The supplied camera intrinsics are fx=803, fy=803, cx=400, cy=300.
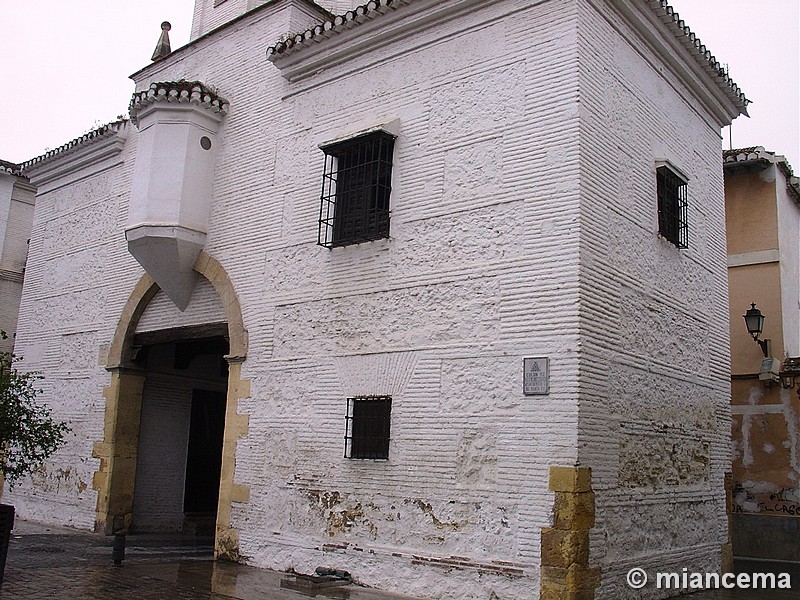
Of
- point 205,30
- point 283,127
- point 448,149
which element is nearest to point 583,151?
point 448,149

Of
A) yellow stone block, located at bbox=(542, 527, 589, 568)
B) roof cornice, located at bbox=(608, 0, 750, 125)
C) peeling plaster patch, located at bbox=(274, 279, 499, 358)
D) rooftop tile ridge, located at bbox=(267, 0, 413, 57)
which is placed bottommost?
yellow stone block, located at bbox=(542, 527, 589, 568)

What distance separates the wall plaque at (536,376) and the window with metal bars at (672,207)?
8.60ft

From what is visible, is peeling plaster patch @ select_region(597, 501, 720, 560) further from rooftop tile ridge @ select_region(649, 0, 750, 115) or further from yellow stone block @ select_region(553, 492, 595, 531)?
rooftop tile ridge @ select_region(649, 0, 750, 115)

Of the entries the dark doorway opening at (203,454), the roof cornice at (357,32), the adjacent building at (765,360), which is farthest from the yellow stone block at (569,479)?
the dark doorway opening at (203,454)

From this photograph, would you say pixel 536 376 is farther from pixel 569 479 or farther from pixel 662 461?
pixel 662 461

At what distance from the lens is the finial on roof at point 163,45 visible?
1243cm

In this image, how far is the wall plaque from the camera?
696 centimetres

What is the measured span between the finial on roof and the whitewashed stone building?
1.12m

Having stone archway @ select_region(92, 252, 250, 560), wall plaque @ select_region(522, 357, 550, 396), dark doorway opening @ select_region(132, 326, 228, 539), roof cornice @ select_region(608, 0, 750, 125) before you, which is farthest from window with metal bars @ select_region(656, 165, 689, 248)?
dark doorway opening @ select_region(132, 326, 228, 539)

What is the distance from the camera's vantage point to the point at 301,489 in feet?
28.2

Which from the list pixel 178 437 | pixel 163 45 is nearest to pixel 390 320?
pixel 178 437

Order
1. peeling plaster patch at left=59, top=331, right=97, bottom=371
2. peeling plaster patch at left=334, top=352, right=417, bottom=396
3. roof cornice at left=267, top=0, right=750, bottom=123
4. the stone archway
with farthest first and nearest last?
peeling plaster patch at left=59, top=331, right=97, bottom=371 → the stone archway → roof cornice at left=267, top=0, right=750, bottom=123 → peeling plaster patch at left=334, top=352, right=417, bottom=396

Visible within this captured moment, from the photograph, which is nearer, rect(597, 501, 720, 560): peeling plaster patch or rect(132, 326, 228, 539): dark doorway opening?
rect(597, 501, 720, 560): peeling plaster patch

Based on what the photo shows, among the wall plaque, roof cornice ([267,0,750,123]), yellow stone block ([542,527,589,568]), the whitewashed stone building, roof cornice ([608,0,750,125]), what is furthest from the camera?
roof cornice ([267,0,750,123])
